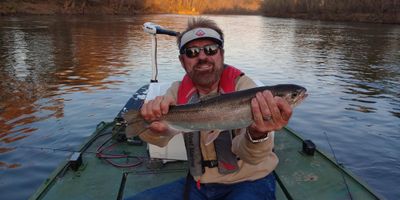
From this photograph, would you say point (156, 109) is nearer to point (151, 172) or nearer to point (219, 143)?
point (219, 143)

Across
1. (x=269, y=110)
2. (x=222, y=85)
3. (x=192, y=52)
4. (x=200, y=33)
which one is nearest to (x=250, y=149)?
(x=269, y=110)

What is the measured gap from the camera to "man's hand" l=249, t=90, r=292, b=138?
337 cm

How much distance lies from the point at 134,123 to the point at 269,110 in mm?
1543

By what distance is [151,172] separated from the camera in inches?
236

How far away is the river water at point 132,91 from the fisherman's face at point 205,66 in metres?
4.03

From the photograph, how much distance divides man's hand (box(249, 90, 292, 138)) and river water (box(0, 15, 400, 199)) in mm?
4996

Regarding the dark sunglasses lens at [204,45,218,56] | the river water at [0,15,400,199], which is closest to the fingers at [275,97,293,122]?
the dark sunglasses lens at [204,45,218,56]

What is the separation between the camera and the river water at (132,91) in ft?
31.7

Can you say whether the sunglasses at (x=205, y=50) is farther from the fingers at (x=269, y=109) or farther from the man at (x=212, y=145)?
the fingers at (x=269, y=109)

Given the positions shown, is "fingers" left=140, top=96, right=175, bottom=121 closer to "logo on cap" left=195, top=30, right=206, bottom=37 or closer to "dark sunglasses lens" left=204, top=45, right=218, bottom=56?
"dark sunglasses lens" left=204, top=45, right=218, bottom=56

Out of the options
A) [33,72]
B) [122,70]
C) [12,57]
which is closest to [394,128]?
[122,70]

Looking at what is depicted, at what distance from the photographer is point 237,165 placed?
Result: 4.16 m

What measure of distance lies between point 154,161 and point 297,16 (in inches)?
3847

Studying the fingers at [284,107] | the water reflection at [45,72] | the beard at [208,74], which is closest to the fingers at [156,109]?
the beard at [208,74]
